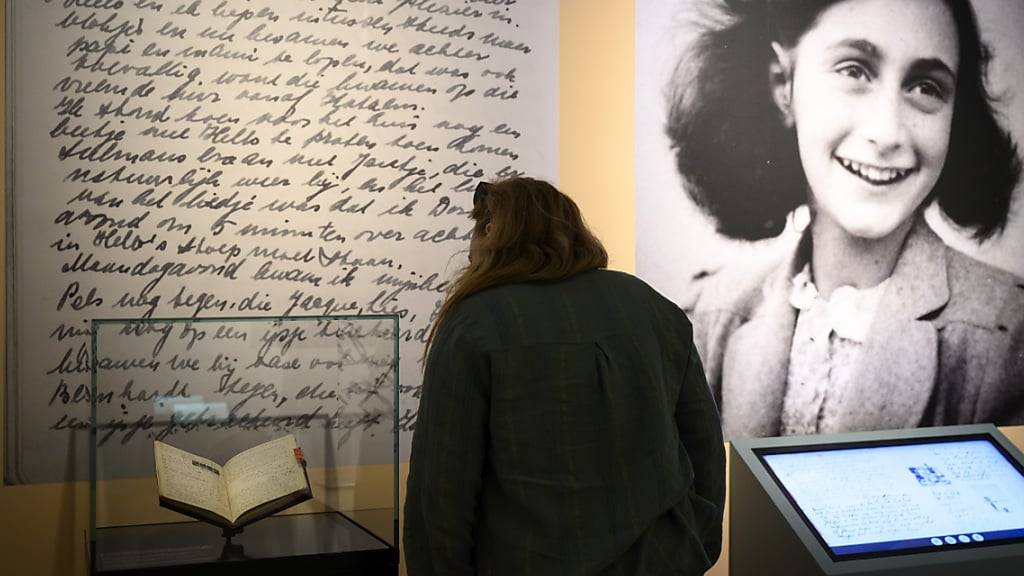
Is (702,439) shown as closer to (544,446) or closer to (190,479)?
(544,446)

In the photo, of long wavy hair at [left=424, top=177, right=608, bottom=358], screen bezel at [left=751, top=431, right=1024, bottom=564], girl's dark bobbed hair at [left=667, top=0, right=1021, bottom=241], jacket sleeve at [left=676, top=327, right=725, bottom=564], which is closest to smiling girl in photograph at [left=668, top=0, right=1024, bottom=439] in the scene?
girl's dark bobbed hair at [left=667, top=0, right=1021, bottom=241]

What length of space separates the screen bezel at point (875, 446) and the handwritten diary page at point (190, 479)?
1210 millimetres

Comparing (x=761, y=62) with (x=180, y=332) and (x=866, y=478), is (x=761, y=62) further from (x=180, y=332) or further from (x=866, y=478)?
(x=180, y=332)

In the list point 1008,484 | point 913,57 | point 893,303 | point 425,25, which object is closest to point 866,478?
point 1008,484

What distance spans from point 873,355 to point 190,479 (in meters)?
1.95

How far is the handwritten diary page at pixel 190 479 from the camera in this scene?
1876 millimetres

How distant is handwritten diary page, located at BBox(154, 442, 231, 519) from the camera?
1.88 meters

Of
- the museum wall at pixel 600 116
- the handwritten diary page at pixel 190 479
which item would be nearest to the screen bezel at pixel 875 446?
the museum wall at pixel 600 116

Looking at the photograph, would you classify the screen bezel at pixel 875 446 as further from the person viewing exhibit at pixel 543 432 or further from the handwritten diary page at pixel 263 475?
the handwritten diary page at pixel 263 475

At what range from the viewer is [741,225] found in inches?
112

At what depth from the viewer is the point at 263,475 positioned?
195 centimetres

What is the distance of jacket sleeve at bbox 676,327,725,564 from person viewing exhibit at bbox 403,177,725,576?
0.35 feet

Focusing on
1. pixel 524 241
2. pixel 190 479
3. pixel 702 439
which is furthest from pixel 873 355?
pixel 190 479

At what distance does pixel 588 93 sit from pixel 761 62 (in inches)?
20.9
